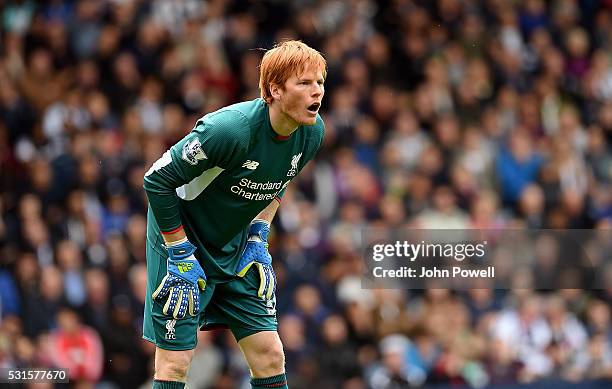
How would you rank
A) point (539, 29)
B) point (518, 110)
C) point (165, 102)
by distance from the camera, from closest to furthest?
point (165, 102), point (518, 110), point (539, 29)

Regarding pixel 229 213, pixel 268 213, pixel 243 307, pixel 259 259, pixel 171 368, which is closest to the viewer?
pixel 171 368

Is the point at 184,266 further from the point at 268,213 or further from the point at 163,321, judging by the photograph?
the point at 268,213

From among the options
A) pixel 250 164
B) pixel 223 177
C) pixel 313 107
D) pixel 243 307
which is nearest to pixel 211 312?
pixel 243 307

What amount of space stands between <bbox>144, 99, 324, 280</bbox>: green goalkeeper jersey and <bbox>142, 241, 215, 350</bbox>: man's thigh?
0.30 feet

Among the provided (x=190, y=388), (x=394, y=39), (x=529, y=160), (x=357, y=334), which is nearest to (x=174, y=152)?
(x=190, y=388)

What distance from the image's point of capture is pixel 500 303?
11750 mm

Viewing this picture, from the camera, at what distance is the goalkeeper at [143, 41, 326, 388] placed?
5887mm

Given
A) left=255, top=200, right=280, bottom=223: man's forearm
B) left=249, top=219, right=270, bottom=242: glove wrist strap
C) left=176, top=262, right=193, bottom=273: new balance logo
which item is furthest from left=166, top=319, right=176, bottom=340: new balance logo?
left=255, top=200, right=280, bottom=223: man's forearm

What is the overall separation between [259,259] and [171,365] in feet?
2.47

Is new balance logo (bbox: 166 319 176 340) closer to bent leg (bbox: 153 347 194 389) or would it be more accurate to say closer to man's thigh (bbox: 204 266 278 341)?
bent leg (bbox: 153 347 194 389)

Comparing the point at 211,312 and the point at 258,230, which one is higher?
the point at 258,230

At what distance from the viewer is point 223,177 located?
604 centimetres

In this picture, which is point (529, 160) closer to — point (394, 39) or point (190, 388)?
point (394, 39)

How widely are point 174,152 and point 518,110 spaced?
8838 millimetres
